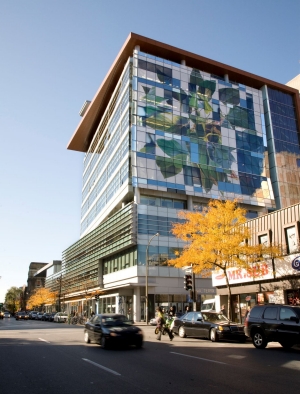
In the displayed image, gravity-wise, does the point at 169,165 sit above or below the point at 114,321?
above

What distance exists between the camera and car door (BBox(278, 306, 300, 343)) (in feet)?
44.1

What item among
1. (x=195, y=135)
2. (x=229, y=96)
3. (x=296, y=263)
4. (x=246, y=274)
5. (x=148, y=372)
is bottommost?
(x=148, y=372)

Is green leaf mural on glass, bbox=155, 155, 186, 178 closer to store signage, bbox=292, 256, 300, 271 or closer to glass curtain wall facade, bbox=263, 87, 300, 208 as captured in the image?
glass curtain wall facade, bbox=263, 87, 300, 208

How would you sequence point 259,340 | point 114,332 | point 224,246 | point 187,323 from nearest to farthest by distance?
point 114,332, point 259,340, point 187,323, point 224,246

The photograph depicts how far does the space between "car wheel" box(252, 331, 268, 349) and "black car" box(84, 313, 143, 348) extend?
187 inches

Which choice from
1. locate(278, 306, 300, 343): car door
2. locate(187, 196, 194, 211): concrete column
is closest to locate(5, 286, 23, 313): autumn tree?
locate(187, 196, 194, 211): concrete column

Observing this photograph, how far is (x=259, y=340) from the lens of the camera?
14.9 m

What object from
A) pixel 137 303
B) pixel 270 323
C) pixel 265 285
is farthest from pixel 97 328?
pixel 137 303

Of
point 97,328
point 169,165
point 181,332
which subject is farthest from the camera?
point 169,165

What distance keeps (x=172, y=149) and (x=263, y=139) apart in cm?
1924

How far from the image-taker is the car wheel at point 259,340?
48.1ft

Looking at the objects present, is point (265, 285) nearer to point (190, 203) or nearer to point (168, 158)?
point (190, 203)

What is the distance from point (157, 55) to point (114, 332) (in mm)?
57319

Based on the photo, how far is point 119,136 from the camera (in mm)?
57906
